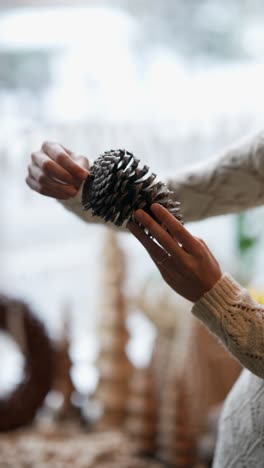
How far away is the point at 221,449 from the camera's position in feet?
2.49

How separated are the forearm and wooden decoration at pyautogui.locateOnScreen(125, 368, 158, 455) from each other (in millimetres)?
871

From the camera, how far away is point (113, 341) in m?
1.80

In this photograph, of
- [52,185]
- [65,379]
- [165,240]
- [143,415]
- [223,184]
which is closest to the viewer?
[165,240]

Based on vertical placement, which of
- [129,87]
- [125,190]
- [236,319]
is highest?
[129,87]

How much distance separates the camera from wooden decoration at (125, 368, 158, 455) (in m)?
1.59

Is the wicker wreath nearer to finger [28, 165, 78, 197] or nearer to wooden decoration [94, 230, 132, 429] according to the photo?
wooden decoration [94, 230, 132, 429]

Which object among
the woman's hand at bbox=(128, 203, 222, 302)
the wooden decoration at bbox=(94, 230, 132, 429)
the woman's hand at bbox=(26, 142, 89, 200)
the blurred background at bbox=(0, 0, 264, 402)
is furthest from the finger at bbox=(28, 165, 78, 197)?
the blurred background at bbox=(0, 0, 264, 402)

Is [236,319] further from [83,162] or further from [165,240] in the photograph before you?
[83,162]

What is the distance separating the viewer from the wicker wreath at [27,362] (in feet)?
5.42

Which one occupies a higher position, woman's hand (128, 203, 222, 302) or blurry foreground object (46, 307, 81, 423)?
blurry foreground object (46, 307, 81, 423)

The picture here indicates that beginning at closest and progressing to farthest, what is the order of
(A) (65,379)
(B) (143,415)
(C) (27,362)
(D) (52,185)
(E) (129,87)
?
(D) (52,185), (B) (143,415), (C) (27,362), (A) (65,379), (E) (129,87)

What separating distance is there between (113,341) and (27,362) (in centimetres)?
20

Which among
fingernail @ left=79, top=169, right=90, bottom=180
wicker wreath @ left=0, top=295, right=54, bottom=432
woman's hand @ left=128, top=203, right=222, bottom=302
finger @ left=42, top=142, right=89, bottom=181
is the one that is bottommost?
woman's hand @ left=128, top=203, right=222, bottom=302

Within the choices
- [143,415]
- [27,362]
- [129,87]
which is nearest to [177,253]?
[143,415]
